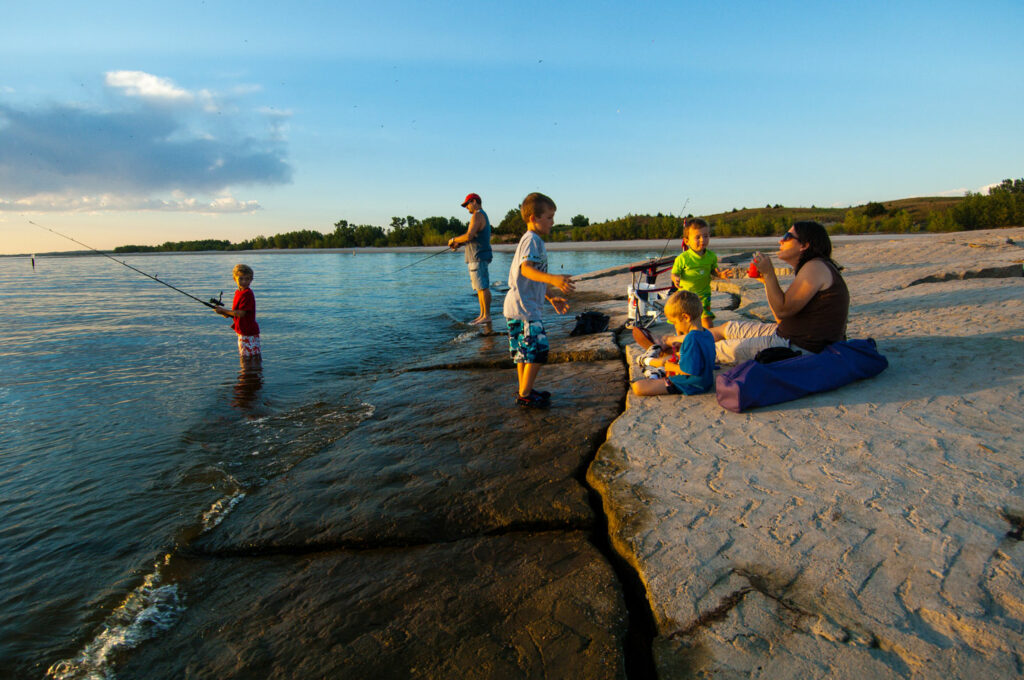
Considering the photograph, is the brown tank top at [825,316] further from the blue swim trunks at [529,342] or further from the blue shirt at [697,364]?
the blue swim trunks at [529,342]

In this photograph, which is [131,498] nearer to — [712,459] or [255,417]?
[255,417]

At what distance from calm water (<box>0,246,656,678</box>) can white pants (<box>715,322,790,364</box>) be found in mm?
3313

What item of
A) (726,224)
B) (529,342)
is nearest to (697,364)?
(529,342)

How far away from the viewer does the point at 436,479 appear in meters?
3.24

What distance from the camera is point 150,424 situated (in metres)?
5.00

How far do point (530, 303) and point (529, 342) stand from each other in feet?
1.07

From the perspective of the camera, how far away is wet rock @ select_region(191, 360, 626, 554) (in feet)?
9.10

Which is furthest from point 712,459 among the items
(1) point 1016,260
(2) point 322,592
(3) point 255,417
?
(1) point 1016,260

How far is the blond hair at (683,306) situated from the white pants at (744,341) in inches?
21.6

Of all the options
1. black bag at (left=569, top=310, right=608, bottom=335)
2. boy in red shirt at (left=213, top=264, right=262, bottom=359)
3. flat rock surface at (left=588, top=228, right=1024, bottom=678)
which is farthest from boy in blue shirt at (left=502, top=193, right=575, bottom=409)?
boy in red shirt at (left=213, top=264, right=262, bottom=359)

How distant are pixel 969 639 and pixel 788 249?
10.7 feet

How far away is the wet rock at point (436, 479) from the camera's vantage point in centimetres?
277

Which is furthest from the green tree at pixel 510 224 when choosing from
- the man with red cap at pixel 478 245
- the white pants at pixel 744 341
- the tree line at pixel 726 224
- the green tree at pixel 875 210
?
the white pants at pixel 744 341

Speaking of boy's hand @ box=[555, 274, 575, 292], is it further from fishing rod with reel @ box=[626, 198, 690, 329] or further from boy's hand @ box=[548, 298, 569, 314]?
fishing rod with reel @ box=[626, 198, 690, 329]
